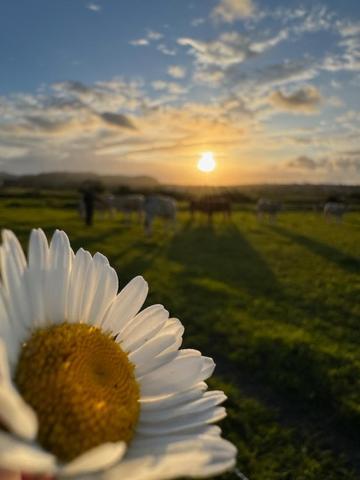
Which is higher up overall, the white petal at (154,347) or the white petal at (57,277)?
the white petal at (57,277)

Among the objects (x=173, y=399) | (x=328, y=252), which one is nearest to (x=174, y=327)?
(x=173, y=399)

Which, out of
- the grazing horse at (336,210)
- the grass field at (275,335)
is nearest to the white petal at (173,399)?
the grass field at (275,335)

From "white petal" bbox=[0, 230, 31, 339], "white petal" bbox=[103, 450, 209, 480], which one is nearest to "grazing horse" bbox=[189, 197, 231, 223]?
"white petal" bbox=[0, 230, 31, 339]

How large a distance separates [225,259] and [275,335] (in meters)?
10.2

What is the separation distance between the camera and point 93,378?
89 centimetres

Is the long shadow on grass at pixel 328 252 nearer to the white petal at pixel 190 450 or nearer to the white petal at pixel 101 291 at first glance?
the white petal at pixel 101 291

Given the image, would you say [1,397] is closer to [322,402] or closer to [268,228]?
[322,402]

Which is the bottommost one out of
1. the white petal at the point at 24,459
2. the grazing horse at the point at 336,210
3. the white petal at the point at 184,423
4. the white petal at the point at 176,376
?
the grazing horse at the point at 336,210

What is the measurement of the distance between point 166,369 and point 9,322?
0.37 m

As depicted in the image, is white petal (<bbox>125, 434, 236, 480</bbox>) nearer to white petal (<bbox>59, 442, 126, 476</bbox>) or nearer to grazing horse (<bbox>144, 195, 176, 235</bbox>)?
white petal (<bbox>59, 442, 126, 476</bbox>)

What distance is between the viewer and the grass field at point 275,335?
19.1 ft

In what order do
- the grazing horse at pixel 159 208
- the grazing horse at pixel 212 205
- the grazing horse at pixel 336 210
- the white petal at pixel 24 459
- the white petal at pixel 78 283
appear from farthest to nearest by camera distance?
1. the grazing horse at pixel 336 210
2. the grazing horse at pixel 212 205
3. the grazing horse at pixel 159 208
4. the white petal at pixel 78 283
5. the white petal at pixel 24 459

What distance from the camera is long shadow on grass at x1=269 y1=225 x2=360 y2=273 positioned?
18530 millimetres

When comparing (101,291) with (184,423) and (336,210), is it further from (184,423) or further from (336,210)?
(336,210)
